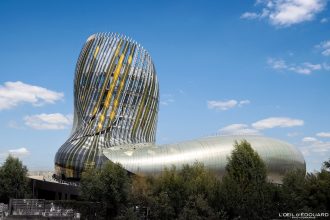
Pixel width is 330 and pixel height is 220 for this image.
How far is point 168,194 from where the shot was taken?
40.9 meters

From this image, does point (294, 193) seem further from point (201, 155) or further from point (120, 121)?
point (120, 121)

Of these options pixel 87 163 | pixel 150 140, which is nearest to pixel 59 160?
→ pixel 87 163

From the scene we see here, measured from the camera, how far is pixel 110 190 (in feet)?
143

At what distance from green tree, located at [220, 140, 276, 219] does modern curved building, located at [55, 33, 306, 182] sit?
558 inches

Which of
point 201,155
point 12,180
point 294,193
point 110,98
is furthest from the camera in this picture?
point 110,98

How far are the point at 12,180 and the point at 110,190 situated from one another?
22655mm

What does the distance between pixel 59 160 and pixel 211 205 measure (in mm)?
33508

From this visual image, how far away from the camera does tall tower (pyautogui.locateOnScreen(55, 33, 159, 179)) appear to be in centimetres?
6729

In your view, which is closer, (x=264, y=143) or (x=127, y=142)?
(x=264, y=143)

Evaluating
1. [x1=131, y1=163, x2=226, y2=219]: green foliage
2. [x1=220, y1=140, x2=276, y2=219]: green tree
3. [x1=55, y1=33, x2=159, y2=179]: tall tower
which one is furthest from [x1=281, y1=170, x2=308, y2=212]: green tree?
[x1=55, y1=33, x2=159, y2=179]: tall tower

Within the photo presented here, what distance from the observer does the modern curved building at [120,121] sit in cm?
5722

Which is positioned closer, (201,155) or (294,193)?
(294,193)

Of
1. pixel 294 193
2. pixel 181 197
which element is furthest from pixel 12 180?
pixel 294 193

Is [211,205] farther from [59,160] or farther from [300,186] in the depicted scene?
[59,160]
